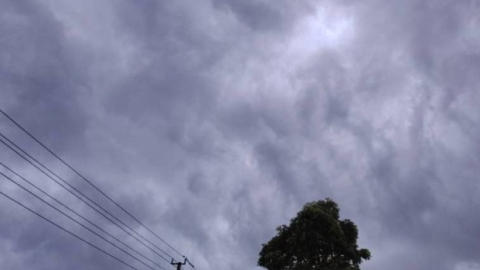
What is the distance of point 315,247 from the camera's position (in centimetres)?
4281

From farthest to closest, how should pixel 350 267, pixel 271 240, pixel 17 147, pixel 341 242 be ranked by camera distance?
1. pixel 271 240
2. pixel 341 242
3. pixel 350 267
4. pixel 17 147

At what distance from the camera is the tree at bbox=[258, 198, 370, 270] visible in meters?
42.6

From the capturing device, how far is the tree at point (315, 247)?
140 feet

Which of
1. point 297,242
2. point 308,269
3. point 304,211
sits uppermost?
point 304,211

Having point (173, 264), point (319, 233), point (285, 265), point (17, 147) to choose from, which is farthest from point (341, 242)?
point (17, 147)

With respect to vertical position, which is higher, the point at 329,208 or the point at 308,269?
the point at 329,208

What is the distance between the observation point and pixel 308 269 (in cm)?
4138

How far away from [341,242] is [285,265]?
6.28m

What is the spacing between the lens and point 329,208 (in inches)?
1829

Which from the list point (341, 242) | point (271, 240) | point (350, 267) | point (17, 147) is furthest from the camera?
point (271, 240)

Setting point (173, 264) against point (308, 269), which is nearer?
point (308, 269)

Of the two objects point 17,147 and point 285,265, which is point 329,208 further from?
point 17,147

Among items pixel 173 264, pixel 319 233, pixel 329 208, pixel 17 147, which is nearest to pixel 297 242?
pixel 319 233

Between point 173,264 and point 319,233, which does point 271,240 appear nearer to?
point 319,233
